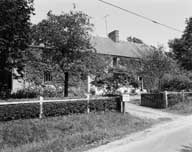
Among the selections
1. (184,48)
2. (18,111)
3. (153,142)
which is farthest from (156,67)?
(18,111)

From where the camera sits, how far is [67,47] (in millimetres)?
10938

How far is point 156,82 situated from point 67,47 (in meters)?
11.3

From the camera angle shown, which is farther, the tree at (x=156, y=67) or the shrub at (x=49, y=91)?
the tree at (x=156, y=67)

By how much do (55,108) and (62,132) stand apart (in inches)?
56.2

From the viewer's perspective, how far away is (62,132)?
293 inches

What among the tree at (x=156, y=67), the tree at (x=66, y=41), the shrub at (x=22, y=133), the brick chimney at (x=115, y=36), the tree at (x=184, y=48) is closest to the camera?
the shrub at (x=22, y=133)

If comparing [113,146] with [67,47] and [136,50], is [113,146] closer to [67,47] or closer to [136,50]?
[67,47]

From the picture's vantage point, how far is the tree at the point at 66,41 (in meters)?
10.7

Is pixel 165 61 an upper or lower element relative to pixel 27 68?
upper

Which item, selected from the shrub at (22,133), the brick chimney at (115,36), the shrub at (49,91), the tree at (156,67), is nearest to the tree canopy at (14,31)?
the shrub at (49,91)

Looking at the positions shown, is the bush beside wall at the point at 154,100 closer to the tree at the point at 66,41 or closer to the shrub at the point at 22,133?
the tree at the point at 66,41

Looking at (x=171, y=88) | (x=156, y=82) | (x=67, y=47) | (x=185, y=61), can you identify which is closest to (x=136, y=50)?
(x=185, y=61)

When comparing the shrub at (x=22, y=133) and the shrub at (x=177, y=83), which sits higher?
the shrub at (x=177, y=83)

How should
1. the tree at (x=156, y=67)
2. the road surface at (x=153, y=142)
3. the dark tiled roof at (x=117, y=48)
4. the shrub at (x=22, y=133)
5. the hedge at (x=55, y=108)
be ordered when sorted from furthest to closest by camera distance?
the dark tiled roof at (x=117, y=48)
the tree at (x=156, y=67)
the hedge at (x=55, y=108)
the shrub at (x=22, y=133)
the road surface at (x=153, y=142)
